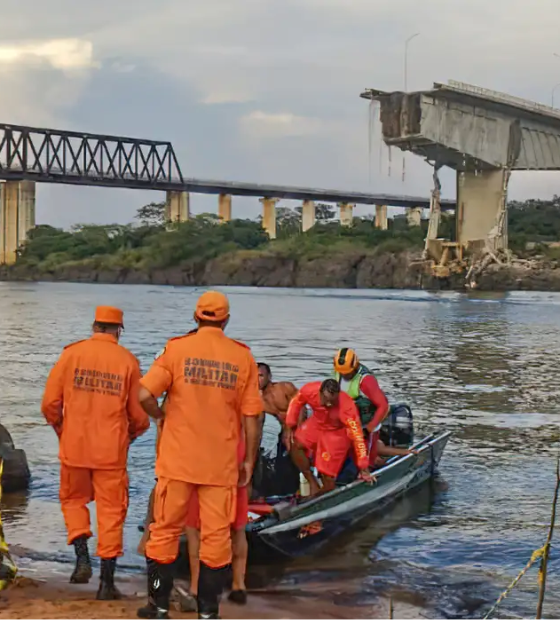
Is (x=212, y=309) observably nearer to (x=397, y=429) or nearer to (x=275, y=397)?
(x=275, y=397)

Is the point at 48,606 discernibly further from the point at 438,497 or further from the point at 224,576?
the point at 438,497

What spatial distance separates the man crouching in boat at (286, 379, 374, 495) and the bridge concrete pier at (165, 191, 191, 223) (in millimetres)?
126111

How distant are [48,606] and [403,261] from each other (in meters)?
103

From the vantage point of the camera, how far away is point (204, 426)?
19.9 ft

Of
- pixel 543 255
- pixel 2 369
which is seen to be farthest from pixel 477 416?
pixel 543 255

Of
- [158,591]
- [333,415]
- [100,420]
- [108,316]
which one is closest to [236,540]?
[158,591]

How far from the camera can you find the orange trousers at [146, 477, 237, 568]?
20.0 feet

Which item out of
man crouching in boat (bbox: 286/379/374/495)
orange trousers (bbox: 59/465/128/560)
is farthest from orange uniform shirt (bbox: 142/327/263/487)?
man crouching in boat (bbox: 286/379/374/495)

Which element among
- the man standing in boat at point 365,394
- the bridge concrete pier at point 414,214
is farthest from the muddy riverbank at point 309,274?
the man standing in boat at point 365,394

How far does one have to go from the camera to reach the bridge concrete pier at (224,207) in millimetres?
140500

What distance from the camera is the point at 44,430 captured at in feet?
55.0

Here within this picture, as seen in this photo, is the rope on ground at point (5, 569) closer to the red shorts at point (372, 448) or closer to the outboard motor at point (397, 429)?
the red shorts at point (372, 448)

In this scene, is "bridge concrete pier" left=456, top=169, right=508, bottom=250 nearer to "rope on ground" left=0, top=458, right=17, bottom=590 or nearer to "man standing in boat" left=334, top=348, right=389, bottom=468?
"man standing in boat" left=334, top=348, right=389, bottom=468

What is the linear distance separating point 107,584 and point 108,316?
1.83 meters
